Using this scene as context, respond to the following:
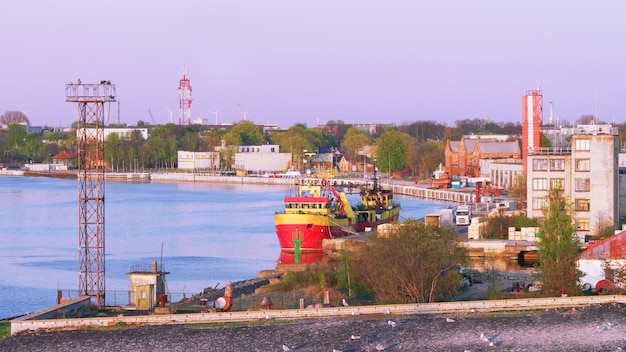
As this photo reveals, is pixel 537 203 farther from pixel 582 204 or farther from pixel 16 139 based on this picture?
pixel 16 139

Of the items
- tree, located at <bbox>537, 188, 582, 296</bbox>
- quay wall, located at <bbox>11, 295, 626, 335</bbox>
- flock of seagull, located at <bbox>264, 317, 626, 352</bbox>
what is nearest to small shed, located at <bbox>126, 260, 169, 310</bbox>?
quay wall, located at <bbox>11, 295, 626, 335</bbox>

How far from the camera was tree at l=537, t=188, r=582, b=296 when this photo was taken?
2233cm

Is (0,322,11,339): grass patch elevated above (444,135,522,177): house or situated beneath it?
situated beneath

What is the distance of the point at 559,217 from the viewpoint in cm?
2291

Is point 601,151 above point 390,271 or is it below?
above

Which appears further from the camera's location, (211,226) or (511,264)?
(211,226)

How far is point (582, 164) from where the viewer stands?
38.5m

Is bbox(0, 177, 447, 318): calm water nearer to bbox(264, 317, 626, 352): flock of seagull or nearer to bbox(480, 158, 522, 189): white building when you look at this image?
bbox(480, 158, 522, 189): white building

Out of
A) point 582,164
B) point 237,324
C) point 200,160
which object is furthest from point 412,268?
point 200,160

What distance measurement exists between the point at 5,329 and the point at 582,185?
2327 cm

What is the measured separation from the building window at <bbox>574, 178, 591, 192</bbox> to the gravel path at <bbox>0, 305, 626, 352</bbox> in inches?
720

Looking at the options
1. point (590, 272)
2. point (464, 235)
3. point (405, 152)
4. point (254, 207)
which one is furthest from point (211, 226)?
point (405, 152)

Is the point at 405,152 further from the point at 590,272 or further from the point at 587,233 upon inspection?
the point at 590,272

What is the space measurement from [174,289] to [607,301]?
15.3m
